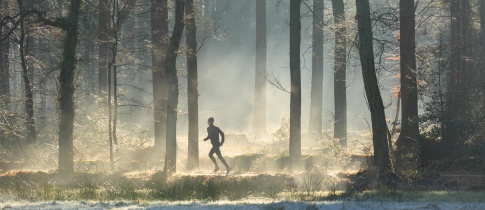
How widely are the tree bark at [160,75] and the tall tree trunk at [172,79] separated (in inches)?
132

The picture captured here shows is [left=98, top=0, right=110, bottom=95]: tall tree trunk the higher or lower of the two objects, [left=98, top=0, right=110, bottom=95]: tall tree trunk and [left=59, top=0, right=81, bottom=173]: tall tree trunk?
the higher

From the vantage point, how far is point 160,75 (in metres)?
29.3

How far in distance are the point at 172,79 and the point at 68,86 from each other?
3.29 metres

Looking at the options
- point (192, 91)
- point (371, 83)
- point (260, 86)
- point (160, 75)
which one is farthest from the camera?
point (260, 86)

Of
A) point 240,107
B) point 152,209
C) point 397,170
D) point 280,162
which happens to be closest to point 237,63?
point 240,107

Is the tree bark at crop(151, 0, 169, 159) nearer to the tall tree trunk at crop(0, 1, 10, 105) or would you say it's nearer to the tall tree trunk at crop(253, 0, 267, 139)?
the tall tree trunk at crop(0, 1, 10, 105)

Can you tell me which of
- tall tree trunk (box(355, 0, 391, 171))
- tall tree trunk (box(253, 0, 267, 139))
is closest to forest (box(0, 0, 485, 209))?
tall tree trunk (box(355, 0, 391, 171))

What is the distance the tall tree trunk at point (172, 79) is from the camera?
21.5 m

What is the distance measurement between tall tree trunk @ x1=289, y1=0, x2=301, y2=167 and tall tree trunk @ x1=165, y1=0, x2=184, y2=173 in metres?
4.06

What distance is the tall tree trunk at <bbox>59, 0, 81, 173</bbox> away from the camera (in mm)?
20953

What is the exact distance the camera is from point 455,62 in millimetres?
24812

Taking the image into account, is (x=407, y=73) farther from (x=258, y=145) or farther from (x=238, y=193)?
(x=258, y=145)

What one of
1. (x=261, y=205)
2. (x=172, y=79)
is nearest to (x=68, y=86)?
(x=172, y=79)

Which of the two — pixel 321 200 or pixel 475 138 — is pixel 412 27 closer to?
pixel 475 138
